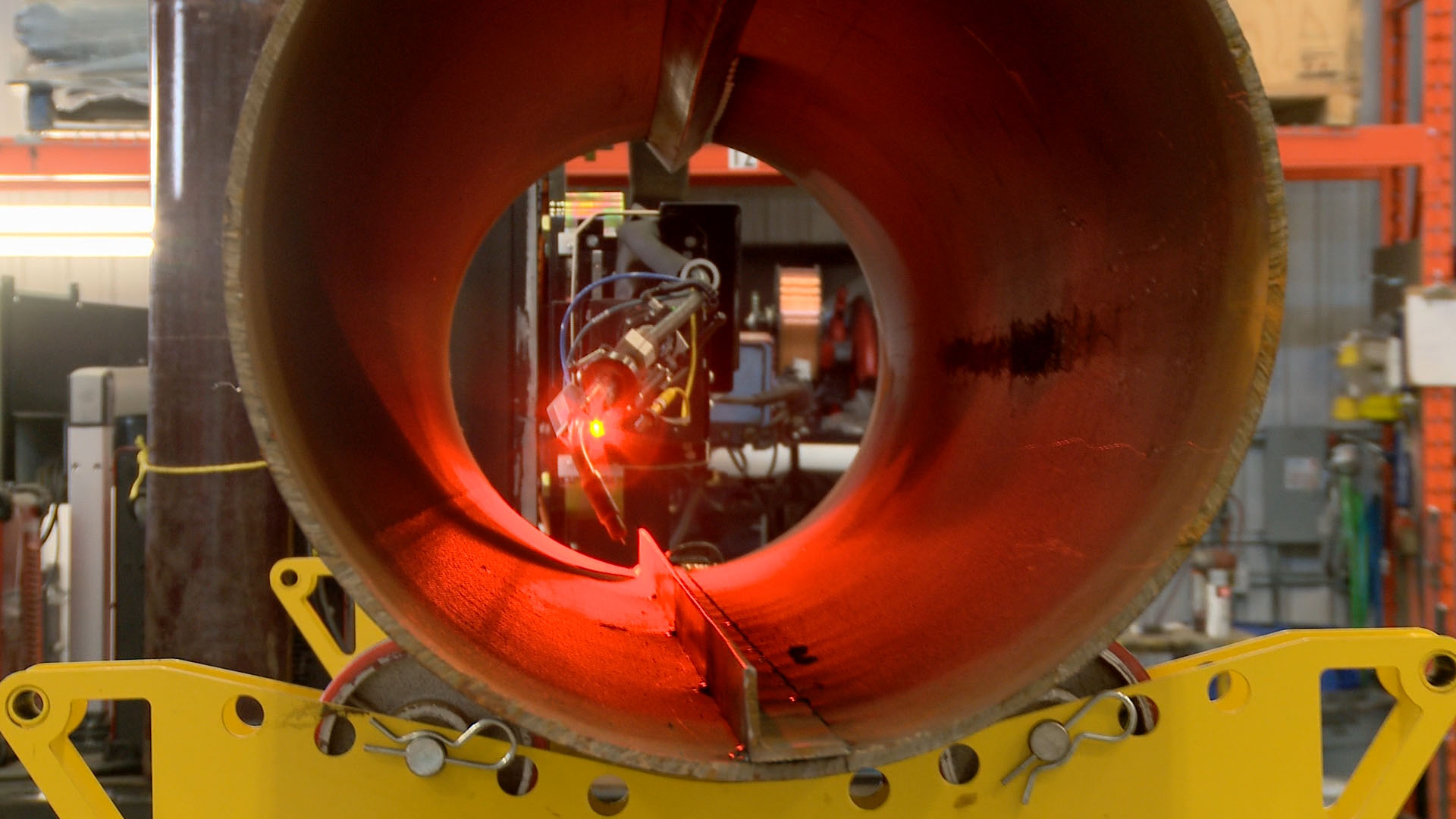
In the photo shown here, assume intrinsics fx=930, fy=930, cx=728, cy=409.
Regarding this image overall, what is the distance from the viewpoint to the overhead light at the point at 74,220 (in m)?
3.19

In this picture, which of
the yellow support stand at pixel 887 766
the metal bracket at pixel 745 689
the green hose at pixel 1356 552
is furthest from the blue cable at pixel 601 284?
the green hose at pixel 1356 552

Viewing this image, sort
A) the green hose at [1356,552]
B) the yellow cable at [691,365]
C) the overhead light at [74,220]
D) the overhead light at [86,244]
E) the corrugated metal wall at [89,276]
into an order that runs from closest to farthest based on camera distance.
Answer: the yellow cable at [691,365] < the overhead light at [74,220] < the overhead light at [86,244] < the green hose at [1356,552] < the corrugated metal wall at [89,276]

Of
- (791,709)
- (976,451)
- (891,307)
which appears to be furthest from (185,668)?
(891,307)

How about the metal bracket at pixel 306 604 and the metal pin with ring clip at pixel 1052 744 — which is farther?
the metal bracket at pixel 306 604

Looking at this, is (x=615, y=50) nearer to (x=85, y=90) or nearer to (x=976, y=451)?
(x=976, y=451)

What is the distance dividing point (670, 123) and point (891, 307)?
49 centimetres

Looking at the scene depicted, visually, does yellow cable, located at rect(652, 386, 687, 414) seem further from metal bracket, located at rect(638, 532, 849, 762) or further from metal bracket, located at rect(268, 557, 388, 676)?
metal bracket, located at rect(268, 557, 388, 676)

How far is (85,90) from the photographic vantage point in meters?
2.97

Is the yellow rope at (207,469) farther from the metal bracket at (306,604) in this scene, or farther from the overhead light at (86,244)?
the overhead light at (86,244)

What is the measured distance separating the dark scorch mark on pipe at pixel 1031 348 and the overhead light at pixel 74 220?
3.12 metres

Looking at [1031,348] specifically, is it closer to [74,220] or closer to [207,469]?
[207,469]

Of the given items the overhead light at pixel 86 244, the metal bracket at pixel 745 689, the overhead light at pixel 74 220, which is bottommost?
the metal bracket at pixel 745 689

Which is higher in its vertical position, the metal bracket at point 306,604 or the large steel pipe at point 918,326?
the large steel pipe at point 918,326

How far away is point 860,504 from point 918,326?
0.30 meters
